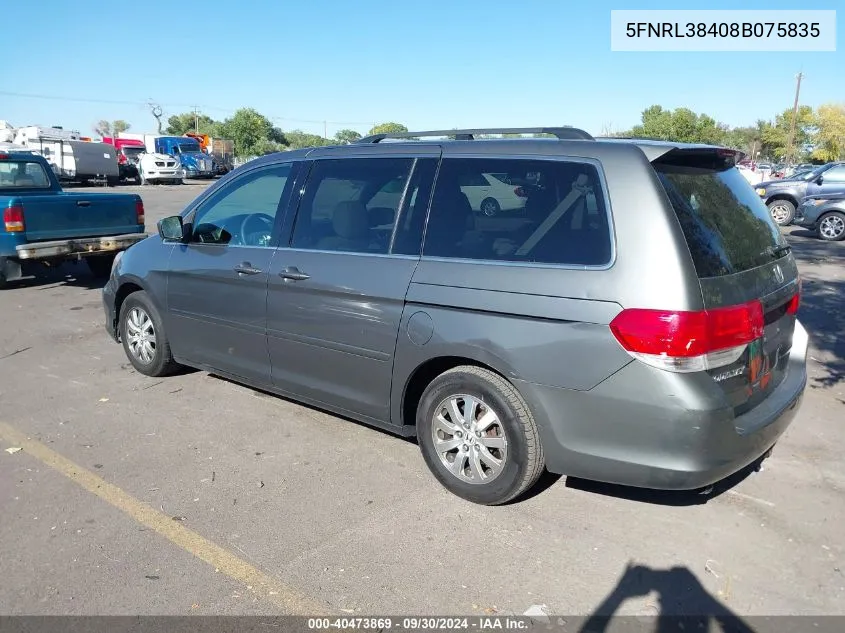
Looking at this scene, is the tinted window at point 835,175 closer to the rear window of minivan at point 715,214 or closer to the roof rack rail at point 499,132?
the rear window of minivan at point 715,214

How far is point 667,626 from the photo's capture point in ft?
9.00

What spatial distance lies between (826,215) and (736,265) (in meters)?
14.0

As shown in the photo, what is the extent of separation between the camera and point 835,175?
56.4ft

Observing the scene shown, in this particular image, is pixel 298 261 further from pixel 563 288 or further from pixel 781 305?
pixel 781 305

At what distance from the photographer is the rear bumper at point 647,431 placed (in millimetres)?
2963

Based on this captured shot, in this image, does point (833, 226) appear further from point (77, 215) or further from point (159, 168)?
point (159, 168)

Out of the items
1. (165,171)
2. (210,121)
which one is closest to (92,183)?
(165,171)

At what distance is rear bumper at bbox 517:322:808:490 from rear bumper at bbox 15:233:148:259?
7666mm

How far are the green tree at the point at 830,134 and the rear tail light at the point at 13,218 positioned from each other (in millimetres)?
68987

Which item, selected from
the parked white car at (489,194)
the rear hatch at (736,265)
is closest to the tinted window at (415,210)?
the parked white car at (489,194)

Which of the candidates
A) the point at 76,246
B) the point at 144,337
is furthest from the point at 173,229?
the point at 76,246

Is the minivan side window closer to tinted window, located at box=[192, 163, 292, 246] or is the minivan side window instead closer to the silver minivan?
the silver minivan

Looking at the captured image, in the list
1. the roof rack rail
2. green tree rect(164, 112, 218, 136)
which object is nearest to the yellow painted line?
the roof rack rail

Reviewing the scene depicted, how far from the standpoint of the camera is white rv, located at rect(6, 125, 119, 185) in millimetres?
36094
